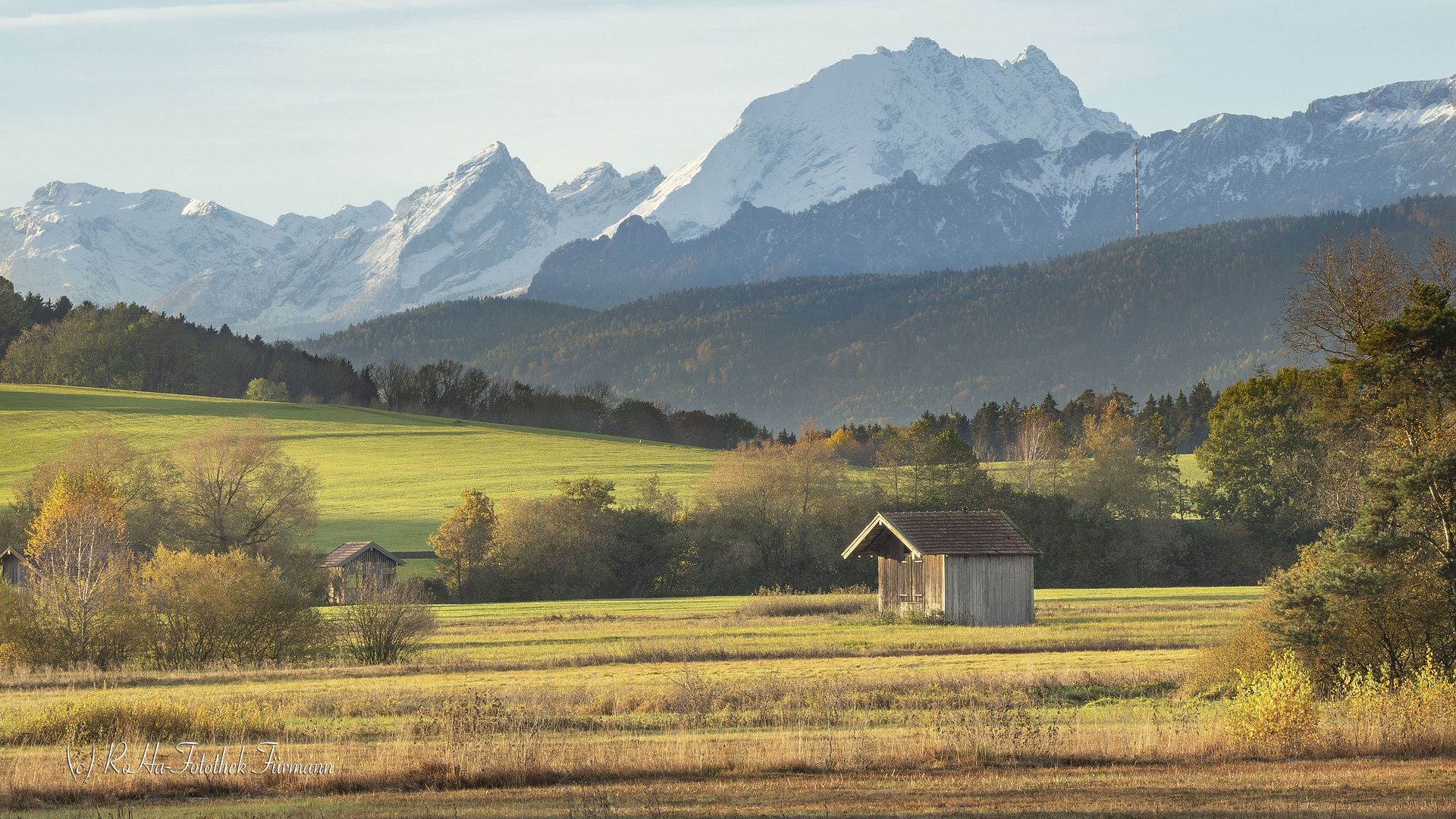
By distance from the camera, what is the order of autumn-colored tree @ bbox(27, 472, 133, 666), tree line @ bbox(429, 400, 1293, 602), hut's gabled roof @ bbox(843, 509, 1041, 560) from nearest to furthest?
autumn-colored tree @ bbox(27, 472, 133, 666) < hut's gabled roof @ bbox(843, 509, 1041, 560) < tree line @ bbox(429, 400, 1293, 602)

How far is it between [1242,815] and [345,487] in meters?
86.0

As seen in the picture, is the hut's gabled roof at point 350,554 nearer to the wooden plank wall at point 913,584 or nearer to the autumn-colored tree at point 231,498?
the autumn-colored tree at point 231,498

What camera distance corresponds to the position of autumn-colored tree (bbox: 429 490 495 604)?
69688 mm

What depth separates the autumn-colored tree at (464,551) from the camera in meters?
69.7

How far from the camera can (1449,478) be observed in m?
22.5

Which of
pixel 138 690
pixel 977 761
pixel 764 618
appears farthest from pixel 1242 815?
pixel 764 618

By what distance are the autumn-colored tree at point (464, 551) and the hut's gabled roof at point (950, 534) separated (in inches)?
1075

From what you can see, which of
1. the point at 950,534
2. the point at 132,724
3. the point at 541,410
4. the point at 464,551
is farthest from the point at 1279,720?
the point at 541,410

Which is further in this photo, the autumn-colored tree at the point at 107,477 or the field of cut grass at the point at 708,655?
the autumn-colored tree at the point at 107,477

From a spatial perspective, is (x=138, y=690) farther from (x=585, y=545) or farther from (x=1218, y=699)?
(x=585, y=545)

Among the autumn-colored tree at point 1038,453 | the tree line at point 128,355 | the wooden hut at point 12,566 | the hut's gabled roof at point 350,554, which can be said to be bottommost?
the hut's gabled roof at point 350,554

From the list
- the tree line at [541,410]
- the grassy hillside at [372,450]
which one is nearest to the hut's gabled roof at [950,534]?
the grassy hillside at [372,450]

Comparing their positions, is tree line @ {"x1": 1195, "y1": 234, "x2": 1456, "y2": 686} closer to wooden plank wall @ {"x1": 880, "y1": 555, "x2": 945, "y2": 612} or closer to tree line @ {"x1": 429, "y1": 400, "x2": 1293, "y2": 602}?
wooden plank wall @ {"x1": 880, "y1": 555, "x2": 945, "y2": 612}

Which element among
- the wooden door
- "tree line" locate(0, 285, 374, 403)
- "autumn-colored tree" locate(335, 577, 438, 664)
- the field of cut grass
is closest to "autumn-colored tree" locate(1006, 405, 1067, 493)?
the field of cut grass
